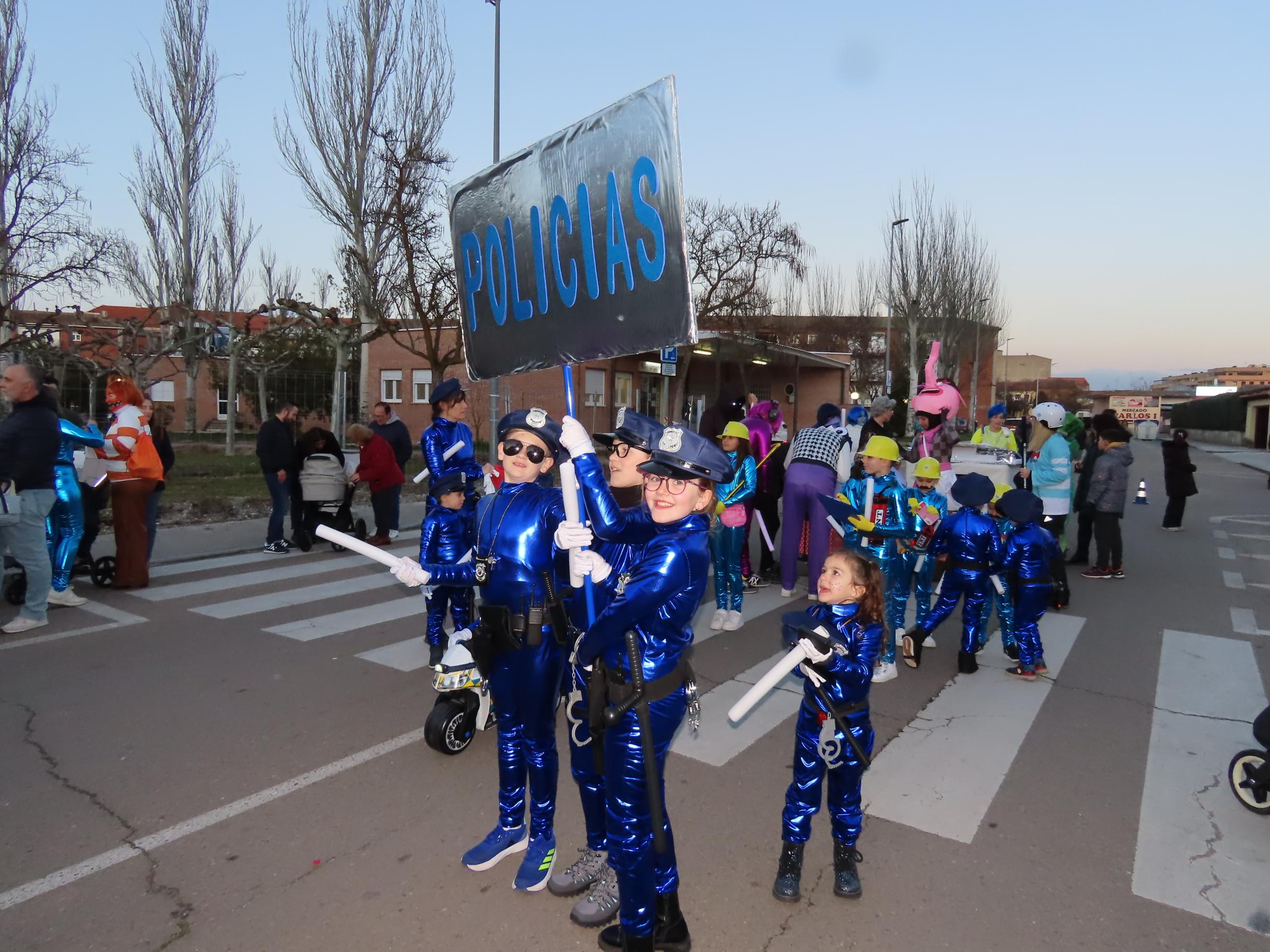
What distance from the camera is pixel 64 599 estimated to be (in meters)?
7.15

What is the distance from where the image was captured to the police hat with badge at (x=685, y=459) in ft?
8.65

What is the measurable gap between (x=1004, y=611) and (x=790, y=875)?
327cm

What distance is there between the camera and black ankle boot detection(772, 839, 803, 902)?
3072mm

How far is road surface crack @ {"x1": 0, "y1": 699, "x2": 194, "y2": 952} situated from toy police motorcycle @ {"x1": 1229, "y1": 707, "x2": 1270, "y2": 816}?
4466 mm

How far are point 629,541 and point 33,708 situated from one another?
164 inches

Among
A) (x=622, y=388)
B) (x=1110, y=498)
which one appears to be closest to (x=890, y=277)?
(x=622, y=388)

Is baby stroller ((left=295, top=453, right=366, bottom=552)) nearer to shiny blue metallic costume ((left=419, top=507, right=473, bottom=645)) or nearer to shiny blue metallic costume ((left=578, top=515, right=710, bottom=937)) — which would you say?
shiny blue metallic costume ((left=419, top=507, right=473, bottom=645))

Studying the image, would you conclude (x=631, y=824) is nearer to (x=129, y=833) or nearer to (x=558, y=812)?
(x=558, y=812)

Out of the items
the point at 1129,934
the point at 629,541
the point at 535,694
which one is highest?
the point at 629,541

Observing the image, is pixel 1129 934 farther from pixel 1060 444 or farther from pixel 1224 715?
pixel 1060 444

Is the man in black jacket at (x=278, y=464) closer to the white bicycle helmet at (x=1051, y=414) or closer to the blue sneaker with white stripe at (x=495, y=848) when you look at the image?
the blue sneaker with white stripe at (x=495, y=848)

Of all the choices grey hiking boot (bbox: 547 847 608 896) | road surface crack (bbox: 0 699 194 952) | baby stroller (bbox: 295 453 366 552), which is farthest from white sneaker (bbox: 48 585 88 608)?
grey hiking boot (bbox: 547 847 608 896)

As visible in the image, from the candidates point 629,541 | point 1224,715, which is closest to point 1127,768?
point 1224,715

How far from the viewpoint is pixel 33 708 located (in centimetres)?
484
